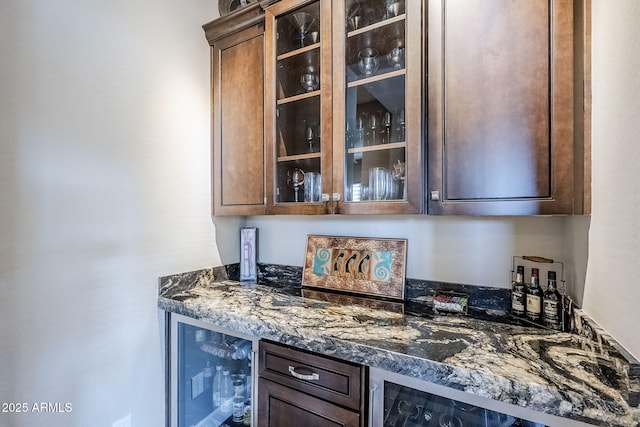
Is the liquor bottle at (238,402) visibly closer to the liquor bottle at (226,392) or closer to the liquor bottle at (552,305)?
the liquor bottle at (226,392)

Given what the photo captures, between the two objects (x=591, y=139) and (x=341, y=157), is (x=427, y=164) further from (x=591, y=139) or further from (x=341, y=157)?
(x=591, y=139)

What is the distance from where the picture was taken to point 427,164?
1203 mm

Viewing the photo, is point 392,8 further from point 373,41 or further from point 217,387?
point 217,387

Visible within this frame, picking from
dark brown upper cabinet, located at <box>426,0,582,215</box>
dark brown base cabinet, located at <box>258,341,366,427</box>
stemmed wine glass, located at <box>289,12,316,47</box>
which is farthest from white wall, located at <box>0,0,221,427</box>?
dark brown upper cabinet, located at <box>426,0,582,215</box>

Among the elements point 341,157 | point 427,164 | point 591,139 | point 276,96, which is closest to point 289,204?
point 341,157

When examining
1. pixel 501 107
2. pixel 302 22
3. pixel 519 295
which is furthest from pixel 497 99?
pixel 302 22

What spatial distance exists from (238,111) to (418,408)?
1653 mm

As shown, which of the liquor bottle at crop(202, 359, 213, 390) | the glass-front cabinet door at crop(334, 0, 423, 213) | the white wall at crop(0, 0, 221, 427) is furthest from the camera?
the liquor bottle at crop(202, 359, 213, 390)

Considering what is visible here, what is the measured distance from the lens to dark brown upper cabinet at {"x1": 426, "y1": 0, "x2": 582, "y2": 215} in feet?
3.22

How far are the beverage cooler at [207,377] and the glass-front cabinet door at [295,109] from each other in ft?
2.54

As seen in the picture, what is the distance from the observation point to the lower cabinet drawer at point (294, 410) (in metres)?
1.04

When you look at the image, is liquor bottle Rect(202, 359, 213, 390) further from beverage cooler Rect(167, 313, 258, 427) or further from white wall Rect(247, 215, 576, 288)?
white wall Rect(247, 215, 576, 288)

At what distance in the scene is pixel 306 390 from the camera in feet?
3.65

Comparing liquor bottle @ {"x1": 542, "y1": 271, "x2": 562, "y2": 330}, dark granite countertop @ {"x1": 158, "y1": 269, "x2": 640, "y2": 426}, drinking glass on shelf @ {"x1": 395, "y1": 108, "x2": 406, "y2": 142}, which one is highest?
drinking glass on shelf @ {"x1": 395, "y1": 108, "x2": 406, "y2": 142}
